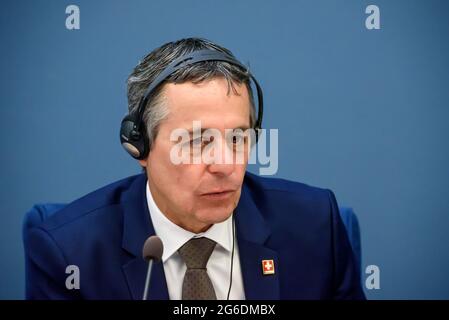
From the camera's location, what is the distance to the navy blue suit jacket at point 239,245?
153 cm

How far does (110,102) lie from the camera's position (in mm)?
2031

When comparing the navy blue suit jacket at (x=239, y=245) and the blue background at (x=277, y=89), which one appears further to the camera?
the blue background at (x=277, y=89)

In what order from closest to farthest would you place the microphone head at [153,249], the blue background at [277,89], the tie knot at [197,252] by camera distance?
the microphone head at [153,249], the tie knot at [197,252], the blue background at [277,89]

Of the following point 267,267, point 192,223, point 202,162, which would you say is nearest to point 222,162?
point 202,162

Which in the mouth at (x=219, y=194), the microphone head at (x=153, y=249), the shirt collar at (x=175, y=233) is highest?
the mouth at (x=219, y=194)

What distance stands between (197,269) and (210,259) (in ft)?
0.20

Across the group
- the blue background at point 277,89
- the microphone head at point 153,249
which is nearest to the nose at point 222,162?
the microphone head at point 153,249

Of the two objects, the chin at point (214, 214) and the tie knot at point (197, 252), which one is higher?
the chin at point (214, 214)

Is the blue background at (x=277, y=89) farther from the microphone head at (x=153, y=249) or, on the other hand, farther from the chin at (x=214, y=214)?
the microphone head at (x=153, y=249)

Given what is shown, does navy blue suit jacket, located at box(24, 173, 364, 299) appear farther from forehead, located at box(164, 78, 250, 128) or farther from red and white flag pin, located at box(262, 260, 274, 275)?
forehead, located at box(164, 78, 250, 128)

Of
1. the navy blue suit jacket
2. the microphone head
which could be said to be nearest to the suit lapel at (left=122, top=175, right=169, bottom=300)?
the navy blue suit jacket

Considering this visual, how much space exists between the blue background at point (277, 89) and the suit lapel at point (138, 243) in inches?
17.5

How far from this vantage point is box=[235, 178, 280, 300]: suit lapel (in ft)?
5.03
